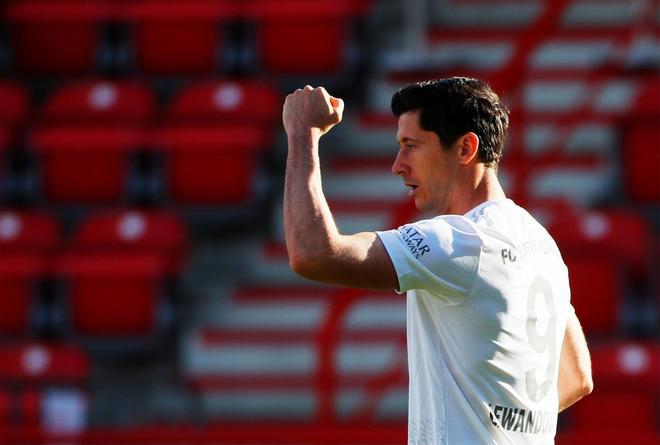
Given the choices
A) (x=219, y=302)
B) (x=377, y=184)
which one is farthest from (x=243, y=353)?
(x=377, y=184)

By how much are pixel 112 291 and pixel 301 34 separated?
5.58 ft

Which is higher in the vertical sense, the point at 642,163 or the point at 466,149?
the point at 642,163

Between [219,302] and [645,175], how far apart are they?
2.15m

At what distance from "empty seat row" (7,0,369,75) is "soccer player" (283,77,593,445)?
4.70m

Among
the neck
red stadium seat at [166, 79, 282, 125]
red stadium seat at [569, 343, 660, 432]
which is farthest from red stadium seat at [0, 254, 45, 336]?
the neck

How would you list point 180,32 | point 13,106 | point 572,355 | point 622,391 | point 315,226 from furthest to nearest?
point 180,32 < point 13,106 < point 622,391 < point 572,355 < point 315,226

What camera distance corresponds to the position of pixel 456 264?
2.78 metres

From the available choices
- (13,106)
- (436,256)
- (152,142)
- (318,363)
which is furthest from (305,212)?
(13,106)

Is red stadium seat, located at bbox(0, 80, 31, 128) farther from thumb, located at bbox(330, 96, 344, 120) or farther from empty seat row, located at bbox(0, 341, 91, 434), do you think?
thumb, located at bbox(330, 96, 344, 120)

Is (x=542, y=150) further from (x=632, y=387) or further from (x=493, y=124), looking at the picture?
(x=493, y=124)

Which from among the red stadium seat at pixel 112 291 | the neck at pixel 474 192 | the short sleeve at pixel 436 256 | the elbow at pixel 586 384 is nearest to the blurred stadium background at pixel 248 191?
the red stadium seat at pixel 112 291

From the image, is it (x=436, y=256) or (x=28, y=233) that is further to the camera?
(x=28, y=233)

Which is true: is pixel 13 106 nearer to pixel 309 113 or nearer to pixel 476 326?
pixel 309 113

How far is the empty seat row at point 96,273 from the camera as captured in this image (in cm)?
704
